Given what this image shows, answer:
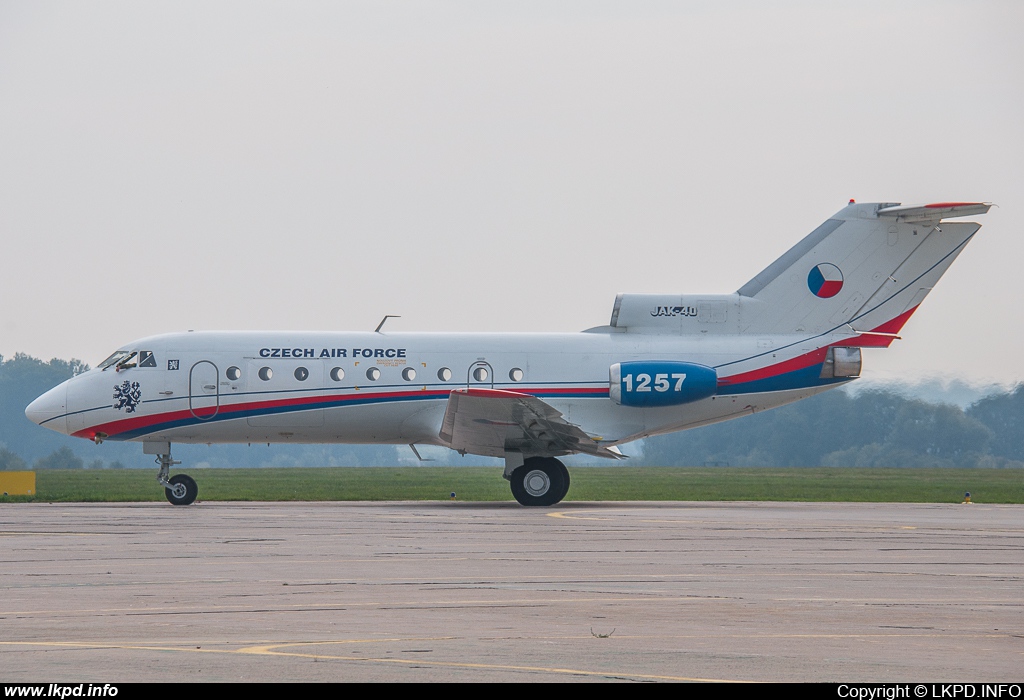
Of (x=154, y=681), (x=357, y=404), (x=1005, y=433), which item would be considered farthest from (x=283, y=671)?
(x=1005, y=433)

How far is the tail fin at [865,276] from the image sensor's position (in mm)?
26703

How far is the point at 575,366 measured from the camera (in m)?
26.2

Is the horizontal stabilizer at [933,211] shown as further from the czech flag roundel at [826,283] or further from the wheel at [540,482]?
the wheel at [540,482]

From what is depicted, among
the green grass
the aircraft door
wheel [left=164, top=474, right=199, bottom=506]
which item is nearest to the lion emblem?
the aircraft door

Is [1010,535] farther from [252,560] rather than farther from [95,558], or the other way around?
[95,558]

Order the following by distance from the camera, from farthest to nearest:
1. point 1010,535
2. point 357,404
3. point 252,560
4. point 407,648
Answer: point 357,404
point 1010,535
point 252,560
point 407,648

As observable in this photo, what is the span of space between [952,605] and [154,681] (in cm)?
724

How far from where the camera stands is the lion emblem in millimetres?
26359

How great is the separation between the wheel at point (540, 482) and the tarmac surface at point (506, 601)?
5.00 meters

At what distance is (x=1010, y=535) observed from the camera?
60.1ft

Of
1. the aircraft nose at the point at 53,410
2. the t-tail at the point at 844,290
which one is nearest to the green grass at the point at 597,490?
the aircraft nose at the point at 53,410

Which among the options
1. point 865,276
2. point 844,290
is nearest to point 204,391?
point 844,290

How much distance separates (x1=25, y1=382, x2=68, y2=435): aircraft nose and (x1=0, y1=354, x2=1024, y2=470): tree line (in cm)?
1992

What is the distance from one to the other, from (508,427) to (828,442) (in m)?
41.5
